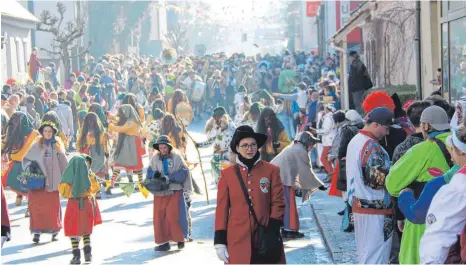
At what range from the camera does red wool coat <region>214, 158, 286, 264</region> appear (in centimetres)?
783

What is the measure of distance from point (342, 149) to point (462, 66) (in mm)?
3616

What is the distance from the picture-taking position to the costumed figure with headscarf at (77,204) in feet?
38.5

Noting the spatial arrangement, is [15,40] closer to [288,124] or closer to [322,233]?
[288,124]

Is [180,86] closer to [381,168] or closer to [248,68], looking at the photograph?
[248,68]

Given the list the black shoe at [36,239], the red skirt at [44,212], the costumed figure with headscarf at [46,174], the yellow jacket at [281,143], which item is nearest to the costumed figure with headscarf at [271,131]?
the yellow jacket at [281,143]

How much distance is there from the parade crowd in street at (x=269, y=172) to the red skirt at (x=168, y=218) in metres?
0.01

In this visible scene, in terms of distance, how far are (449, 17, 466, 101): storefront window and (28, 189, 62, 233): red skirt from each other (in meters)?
5.44

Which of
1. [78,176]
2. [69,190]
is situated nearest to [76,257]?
[69,190]

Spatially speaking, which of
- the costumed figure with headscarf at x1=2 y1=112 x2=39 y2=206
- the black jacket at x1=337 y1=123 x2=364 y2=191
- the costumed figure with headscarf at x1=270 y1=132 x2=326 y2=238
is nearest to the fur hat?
the black jacket at x1=337 y1=123 x2=364 y2=191

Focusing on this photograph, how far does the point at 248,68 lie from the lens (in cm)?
3991

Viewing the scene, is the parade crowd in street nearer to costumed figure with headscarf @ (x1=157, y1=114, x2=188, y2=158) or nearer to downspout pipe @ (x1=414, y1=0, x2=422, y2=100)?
costumed figure with headscarf @ (x1=157, y1=114, x2=188, y2=158)

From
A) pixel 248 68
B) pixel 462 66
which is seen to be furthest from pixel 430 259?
pixel 248 68

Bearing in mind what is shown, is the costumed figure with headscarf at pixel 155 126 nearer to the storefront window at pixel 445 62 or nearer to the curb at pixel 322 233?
the curb at pixel 322 233

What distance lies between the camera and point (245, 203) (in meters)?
7.91
